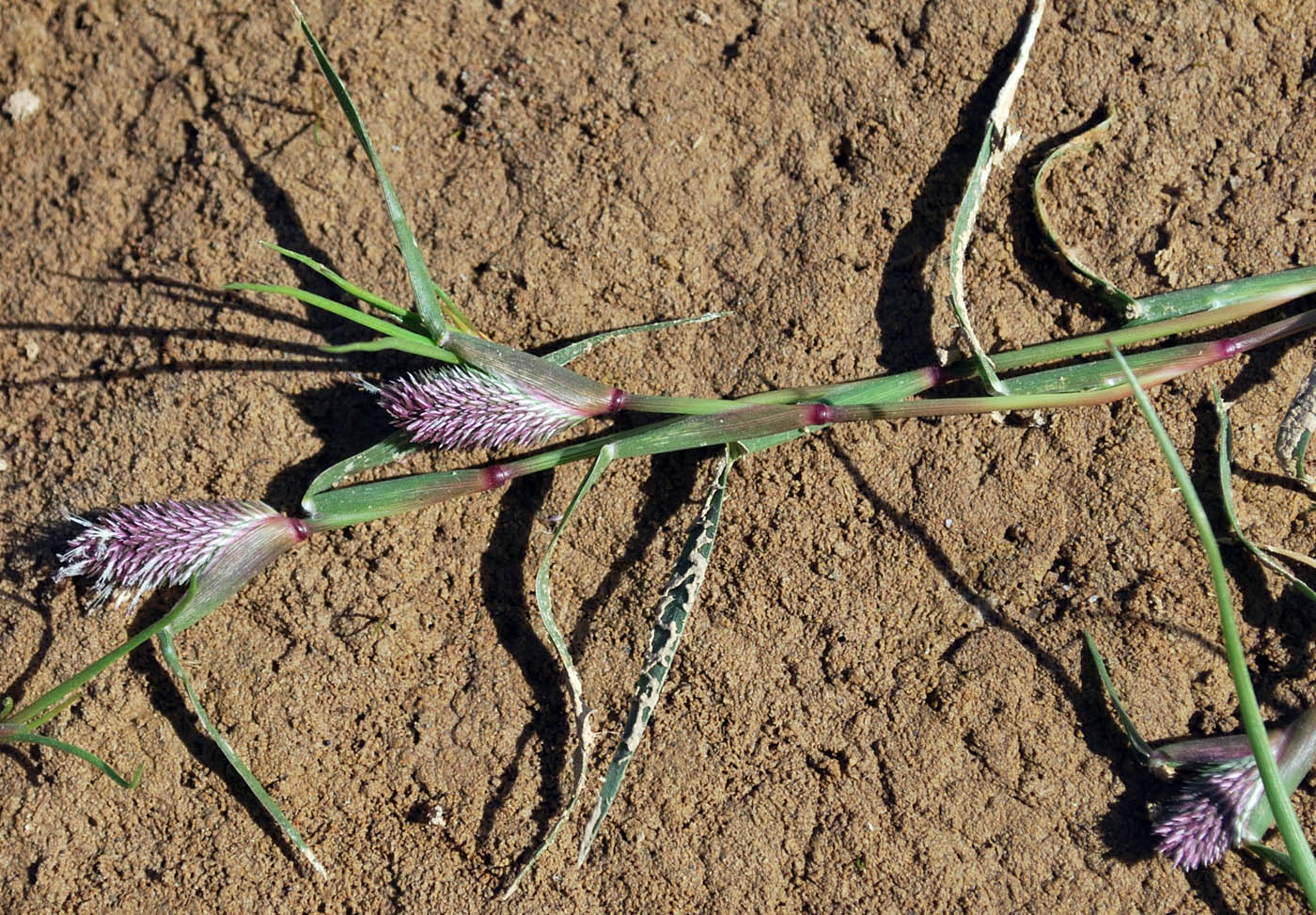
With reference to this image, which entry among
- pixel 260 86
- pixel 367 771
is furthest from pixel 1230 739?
pixel 260 86

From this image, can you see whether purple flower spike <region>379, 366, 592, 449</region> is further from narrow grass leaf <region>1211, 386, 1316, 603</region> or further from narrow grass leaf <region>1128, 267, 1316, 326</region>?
narrow grass leaf <region>1211, 386, 1316, 603</region>

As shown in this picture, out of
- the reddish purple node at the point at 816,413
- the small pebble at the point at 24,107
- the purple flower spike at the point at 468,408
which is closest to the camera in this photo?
the purple flower spike at the point at 468,408

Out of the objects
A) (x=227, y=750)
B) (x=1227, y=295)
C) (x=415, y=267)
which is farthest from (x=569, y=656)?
(x=1227, y=295)

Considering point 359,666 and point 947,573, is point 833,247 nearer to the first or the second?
point 947,573

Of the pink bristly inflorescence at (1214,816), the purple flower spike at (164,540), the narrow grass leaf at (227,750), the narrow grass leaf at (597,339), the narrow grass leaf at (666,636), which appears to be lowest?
the narrow grass leaf at (227,750)

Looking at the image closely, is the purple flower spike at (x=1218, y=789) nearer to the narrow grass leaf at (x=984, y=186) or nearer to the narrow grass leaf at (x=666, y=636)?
the narrow grass leaf at (x=984, y=186)

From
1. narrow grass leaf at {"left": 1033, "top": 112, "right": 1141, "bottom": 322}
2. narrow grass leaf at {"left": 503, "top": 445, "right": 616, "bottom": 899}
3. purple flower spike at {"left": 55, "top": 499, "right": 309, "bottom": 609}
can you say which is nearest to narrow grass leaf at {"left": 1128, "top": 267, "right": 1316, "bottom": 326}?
narrow grass leaf at {"left": 1033, "top": 112, "right": 1141, "bottom": 322}

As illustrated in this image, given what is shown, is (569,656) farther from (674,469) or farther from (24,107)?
(24,107)

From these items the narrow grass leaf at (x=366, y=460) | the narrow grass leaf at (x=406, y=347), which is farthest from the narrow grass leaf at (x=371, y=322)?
the narrow grass leaf at (x=366, y=460)
